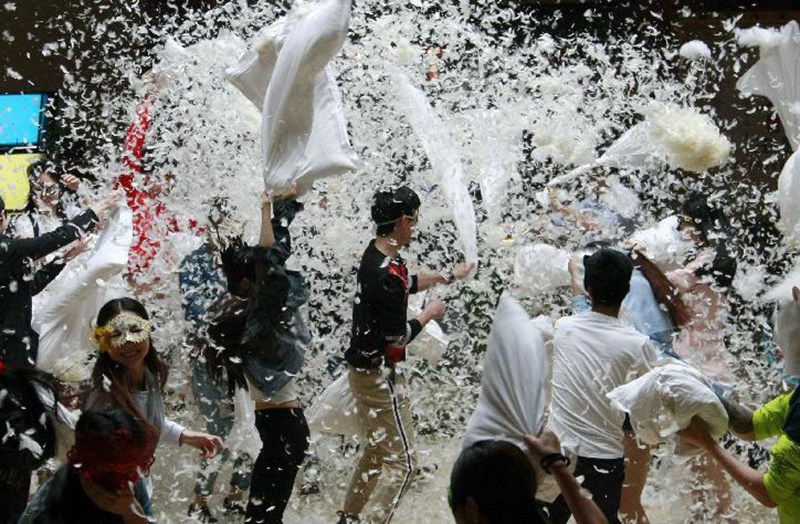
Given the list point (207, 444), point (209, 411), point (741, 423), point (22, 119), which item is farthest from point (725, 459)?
point (22, 119)

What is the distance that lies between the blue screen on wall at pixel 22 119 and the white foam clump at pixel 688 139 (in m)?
5.03

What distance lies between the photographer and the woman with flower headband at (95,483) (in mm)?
2236

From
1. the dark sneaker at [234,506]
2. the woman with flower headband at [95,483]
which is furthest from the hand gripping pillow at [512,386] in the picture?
the dark sneaker at [234,506]

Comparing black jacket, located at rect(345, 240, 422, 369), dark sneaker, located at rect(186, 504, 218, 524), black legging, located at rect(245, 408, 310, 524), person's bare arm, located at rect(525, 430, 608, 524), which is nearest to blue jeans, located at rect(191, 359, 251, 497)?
dark sneaker, located at rect(186, 504, 218, 524)

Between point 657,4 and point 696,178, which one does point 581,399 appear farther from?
point 657,4

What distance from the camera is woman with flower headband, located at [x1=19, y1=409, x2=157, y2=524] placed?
88.0 inches

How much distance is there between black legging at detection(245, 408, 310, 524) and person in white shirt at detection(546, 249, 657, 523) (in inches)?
37.3

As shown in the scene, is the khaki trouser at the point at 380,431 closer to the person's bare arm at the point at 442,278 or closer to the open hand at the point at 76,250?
the person's bare arm at the point at 442,278

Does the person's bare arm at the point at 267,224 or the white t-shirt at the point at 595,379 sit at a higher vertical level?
the person's bare arm at the point at 267,224

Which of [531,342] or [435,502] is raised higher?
[531,342]

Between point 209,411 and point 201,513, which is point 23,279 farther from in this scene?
point 201,513

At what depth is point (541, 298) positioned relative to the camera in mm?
4906

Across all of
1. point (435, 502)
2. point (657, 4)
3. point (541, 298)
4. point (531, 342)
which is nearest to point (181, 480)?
point (435, 502)

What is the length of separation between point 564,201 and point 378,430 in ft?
5.65
